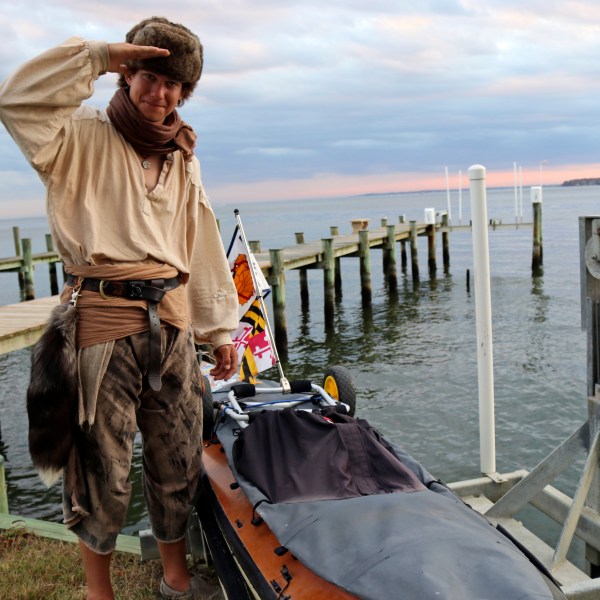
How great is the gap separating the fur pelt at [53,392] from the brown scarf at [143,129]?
0.70m

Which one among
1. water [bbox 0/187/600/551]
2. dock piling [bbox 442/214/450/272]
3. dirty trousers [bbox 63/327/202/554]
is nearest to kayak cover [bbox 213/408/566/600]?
dirty trousers [bbox 63/327/202/554]

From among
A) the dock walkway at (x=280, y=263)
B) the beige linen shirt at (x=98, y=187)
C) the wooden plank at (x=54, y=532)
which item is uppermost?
the beige linen shirt at (x=98, y=187)

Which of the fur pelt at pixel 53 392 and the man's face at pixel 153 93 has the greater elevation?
the man's face at pixel 153 93

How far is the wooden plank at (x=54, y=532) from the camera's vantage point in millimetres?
3867

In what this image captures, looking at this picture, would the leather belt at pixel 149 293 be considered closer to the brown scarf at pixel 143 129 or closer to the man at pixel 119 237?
the man at pixel 119 237

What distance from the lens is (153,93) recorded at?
2.53m

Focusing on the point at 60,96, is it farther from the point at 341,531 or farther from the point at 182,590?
the point at 182,590

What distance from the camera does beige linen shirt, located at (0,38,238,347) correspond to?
2268mm

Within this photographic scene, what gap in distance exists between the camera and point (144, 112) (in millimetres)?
2580

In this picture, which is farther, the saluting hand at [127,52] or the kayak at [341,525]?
the saluting hand at [127,52]

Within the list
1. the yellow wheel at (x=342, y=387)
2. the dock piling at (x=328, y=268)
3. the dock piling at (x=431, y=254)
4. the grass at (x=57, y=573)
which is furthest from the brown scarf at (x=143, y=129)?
the dock piling at (x=431, y=254)

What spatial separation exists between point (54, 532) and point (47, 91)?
2.88m

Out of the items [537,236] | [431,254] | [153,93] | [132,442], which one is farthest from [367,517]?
[431,254]

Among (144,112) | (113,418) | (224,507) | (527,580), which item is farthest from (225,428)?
(527,580)
